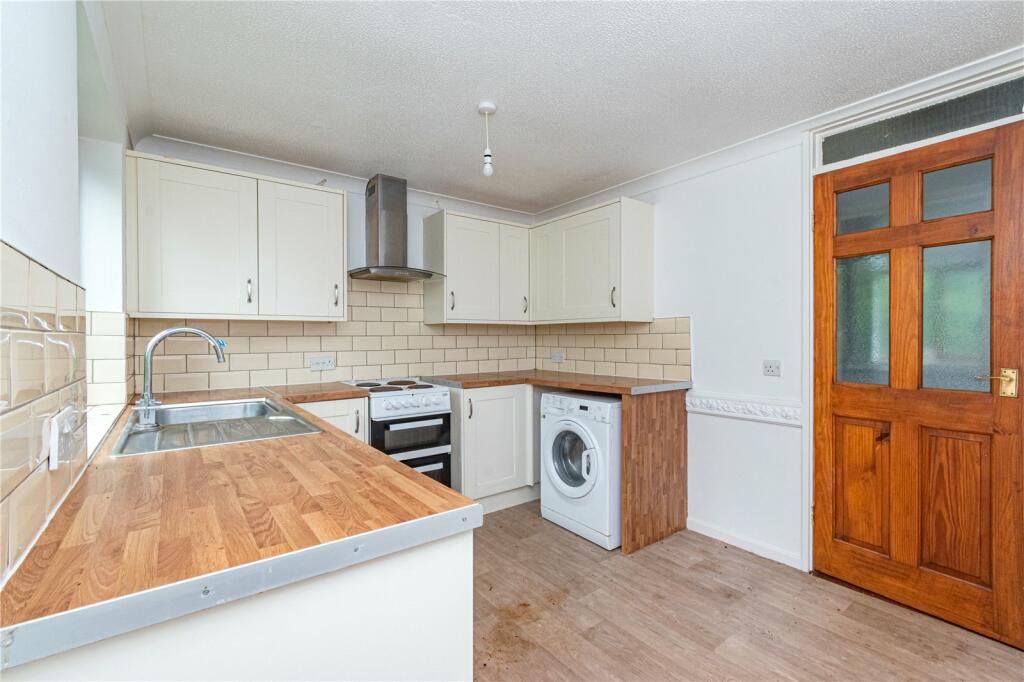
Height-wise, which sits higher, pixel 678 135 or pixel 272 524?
pixel 678 135

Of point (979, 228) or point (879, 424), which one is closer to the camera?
point (979, 228)

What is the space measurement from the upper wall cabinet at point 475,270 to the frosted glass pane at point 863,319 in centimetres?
217

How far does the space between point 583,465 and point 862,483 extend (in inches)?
55.8

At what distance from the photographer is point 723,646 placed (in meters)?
1.93

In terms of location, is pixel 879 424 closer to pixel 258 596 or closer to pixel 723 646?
pixel 723 646

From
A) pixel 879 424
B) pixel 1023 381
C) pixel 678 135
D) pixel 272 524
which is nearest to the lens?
pixel 272 524

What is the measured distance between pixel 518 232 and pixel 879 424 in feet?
8.79

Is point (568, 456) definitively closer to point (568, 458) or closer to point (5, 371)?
point (568, 458)

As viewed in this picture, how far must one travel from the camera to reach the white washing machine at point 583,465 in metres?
2.79

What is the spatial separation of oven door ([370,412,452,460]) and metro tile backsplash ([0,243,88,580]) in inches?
72.4

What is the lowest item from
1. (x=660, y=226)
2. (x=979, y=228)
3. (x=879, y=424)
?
(x=879, y=424)

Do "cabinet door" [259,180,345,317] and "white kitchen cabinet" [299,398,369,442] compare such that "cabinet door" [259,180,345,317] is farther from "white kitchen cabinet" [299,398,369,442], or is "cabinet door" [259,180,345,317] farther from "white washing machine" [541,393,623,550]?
"white washing machine" [541,393,623,550]

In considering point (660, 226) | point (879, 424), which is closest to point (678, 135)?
point (660, 226)

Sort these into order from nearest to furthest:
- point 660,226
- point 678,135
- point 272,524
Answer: point 272,524 → point 678,135 → point 660,226
